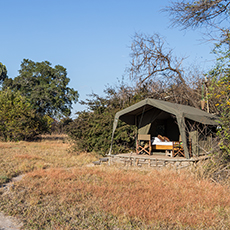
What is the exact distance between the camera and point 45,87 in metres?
28.0

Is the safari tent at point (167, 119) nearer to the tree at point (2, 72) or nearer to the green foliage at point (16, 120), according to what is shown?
the green foliage at point (16, 120)

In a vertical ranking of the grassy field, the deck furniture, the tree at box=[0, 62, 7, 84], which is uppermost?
the tree at box=[0, 62, 7, 84]

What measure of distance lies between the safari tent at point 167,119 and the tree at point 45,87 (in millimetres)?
18037

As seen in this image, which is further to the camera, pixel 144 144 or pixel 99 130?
pixel 99 130

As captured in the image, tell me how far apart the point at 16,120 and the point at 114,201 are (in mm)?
14406

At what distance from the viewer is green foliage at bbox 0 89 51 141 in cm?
1780

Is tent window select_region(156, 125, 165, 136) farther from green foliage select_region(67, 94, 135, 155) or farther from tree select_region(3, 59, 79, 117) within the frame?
tree select_region(3, 59, 79, 117)

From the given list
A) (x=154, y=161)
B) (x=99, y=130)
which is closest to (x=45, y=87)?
(x=99, y=130)

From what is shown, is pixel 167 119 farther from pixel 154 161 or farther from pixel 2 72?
pixel 2 72

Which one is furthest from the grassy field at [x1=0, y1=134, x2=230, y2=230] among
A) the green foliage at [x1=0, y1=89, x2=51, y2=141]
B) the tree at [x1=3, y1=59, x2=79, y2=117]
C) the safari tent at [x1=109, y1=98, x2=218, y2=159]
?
the tree at [x1=3, y1=59, x2=79, y2=117]

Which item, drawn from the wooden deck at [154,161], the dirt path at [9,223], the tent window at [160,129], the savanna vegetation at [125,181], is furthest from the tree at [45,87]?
the dirt path at [9,223]

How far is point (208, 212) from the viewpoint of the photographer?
4602mm

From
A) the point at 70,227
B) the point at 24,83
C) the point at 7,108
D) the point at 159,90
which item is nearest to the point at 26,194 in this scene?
the point at 70,227

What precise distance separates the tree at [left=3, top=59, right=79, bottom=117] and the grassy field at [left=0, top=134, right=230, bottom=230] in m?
21.0
